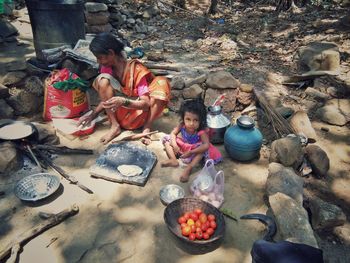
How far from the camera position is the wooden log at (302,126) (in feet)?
12.7

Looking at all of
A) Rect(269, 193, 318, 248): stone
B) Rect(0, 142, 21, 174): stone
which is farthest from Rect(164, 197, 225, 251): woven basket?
Rect(0, 142, 21, 174): stone

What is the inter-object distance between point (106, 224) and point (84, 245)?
10.8 inches

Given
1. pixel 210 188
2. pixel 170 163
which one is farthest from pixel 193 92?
pixel 210 188

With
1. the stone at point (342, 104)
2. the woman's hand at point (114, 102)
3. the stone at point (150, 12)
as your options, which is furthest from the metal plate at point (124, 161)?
the stone at point (150, 12)

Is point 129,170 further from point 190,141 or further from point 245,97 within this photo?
point 245,97

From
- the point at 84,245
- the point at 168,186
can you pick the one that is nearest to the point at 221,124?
the point at 168,186

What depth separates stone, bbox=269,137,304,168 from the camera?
10.9 feet

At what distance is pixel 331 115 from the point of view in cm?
434

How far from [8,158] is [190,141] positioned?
191 cm

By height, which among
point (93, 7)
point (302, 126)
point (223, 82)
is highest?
point (93, 7)

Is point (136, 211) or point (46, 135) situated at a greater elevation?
point (46, 135)

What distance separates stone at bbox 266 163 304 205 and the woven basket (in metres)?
0.63

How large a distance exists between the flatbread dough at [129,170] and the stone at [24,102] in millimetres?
1820

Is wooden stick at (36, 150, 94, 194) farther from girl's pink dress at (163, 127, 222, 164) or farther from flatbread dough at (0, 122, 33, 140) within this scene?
A: girl's pink dress at (163, 127, 222, 164)
